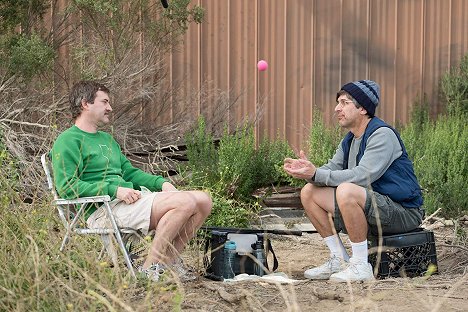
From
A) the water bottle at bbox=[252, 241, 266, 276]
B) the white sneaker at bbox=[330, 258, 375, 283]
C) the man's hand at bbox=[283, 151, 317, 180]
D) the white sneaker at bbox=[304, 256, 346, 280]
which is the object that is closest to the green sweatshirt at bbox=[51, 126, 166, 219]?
the water bottle at bbox=[252, 241, 266, 276]

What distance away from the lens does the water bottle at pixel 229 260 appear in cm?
498

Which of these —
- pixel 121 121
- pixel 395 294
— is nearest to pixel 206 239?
pixel 395 294

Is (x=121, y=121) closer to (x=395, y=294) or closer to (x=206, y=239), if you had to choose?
(x=206, y=239)

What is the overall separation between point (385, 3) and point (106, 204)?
5.67 meters

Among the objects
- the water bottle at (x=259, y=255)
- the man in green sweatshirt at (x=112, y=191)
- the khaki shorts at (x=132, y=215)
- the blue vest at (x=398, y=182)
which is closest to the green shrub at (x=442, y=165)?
the blue vest at (x=398, y=182)

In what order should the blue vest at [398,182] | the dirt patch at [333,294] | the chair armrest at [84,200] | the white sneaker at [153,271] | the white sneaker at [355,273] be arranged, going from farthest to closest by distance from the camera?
1. the blue vest at [398,182]
2. the white sneaker at [355,273]
3. the chair armrest at [84,200]
4. the white sneaker at [153,271]
5. the dirt patch at [333,294]

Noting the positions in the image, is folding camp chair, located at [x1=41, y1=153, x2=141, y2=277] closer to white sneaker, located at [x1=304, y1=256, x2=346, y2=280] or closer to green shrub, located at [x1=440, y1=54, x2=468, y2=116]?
white sneaker, located at [x1=304, y1=256, x2=346, y2=280]

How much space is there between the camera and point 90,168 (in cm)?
485

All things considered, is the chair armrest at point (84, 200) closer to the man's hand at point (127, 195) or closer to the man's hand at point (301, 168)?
the man's hand at point (127, 195)

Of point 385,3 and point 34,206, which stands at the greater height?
point 385,3

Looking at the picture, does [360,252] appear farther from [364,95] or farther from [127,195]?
[127,195]

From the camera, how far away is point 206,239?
5.45m

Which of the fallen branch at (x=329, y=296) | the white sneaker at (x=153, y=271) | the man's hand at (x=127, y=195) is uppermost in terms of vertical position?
the man's hand at (x=127, y=195)

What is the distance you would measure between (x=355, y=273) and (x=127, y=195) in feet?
4.27
